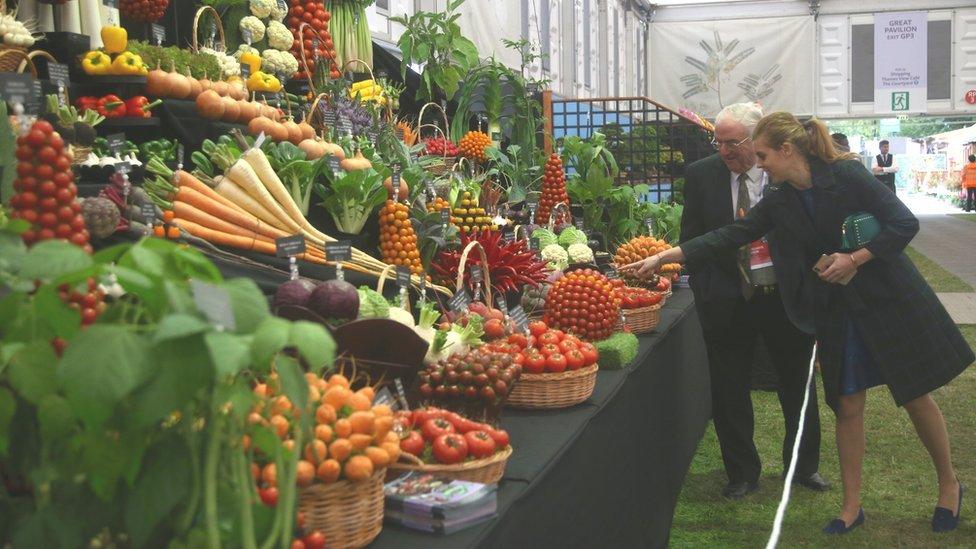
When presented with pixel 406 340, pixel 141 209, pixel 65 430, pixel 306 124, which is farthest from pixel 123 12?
pixel 65 430

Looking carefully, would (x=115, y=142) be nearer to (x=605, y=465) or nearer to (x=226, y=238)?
(x=226, y=238)

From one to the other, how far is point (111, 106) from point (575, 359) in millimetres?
1695

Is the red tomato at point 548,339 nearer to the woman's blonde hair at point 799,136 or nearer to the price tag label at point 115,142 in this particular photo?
the woman's blonde hair at point 799,136

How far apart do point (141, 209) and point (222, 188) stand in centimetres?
36

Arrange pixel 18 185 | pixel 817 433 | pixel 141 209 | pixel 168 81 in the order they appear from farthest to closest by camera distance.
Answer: pixel 817 433 → pixel 168 81 → pixel 141 209 → pixel 18 185

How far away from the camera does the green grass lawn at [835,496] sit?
3664 millimetres

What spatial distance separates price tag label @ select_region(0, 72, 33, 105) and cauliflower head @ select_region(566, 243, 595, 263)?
283 centimetres

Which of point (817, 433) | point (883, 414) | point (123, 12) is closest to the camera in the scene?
point (123, 12)

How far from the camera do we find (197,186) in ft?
9.68

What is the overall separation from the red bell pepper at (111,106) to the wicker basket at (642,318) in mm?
1974

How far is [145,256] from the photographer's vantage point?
3.14 feet

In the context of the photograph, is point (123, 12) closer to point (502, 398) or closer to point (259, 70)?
point (259, 70)

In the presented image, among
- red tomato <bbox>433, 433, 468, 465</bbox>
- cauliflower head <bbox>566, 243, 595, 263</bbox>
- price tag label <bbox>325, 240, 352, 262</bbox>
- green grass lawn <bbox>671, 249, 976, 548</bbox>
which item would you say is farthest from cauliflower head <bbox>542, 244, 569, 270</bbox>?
red tomato <bbox>433, 433, 468, 465</bbox>

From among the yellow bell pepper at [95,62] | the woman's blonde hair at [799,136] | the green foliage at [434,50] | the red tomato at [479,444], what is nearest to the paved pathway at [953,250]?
the green foliage at [434,50]
